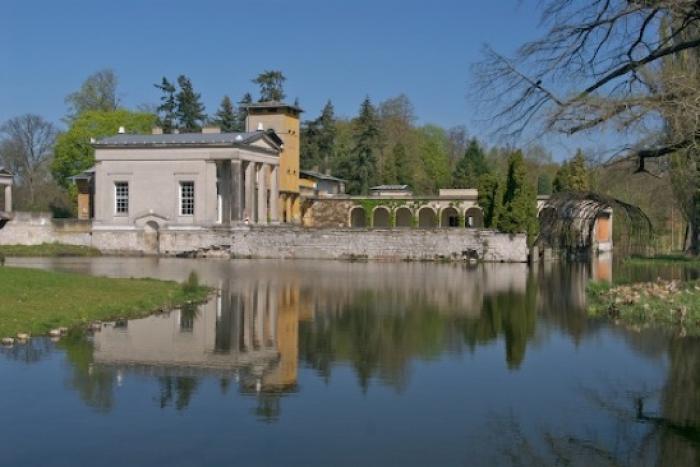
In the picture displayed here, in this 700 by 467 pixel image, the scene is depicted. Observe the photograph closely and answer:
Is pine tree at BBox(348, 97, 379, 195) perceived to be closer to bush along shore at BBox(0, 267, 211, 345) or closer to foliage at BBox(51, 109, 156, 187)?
foliage at BBox(51, 109, 156, 187)

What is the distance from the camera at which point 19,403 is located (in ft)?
38.1

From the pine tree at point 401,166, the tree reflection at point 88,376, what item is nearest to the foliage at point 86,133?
the pine tree at point 401,166

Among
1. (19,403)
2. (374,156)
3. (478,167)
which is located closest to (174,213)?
(374,156)

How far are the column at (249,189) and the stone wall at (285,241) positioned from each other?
392 cm

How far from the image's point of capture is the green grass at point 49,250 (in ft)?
165

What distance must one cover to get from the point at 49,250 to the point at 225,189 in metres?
11.5

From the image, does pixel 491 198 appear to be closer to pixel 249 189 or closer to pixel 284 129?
pixel 249 189

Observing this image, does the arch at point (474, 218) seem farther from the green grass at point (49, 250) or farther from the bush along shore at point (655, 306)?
the bush along shore at point (655, 306)

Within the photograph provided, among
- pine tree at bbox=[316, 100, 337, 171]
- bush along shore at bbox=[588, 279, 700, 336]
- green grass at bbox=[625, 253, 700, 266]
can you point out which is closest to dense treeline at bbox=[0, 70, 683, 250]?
pine tree at bbox=[316, 100, 337, 171]

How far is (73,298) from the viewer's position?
21.4 m

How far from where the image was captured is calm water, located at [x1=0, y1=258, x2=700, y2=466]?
9.80 m

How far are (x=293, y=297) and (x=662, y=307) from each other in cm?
1045

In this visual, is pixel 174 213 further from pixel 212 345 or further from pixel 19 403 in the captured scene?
pixel 19 403

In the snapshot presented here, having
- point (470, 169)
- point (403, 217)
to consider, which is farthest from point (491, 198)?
point (470, 169)
